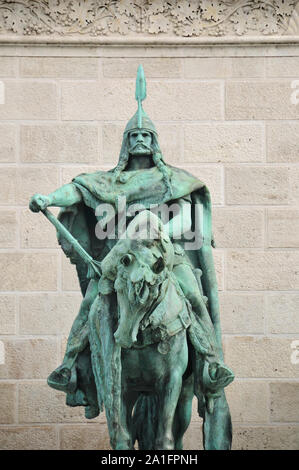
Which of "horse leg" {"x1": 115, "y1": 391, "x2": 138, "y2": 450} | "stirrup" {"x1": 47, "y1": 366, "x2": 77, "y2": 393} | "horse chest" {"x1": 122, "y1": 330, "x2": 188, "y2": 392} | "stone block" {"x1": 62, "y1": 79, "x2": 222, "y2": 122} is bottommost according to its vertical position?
"horse leg" {"x1": 115, "y1": 391, "x2": 138, "y2": 450}

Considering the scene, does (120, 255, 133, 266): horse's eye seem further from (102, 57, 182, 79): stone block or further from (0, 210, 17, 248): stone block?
(102, 57, 182, 79): stone block

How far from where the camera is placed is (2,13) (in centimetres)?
874

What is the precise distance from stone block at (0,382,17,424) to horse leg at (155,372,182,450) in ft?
7.66

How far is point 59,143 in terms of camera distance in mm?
8633

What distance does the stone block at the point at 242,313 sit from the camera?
855 cm

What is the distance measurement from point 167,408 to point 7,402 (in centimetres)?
243

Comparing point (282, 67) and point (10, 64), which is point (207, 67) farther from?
point (10, 64)

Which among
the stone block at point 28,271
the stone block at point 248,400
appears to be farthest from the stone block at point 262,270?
the stone block at point 28,271

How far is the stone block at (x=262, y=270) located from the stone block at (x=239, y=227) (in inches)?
2.7

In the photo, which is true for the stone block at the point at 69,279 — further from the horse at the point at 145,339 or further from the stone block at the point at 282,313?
the horse at the point at 145,339

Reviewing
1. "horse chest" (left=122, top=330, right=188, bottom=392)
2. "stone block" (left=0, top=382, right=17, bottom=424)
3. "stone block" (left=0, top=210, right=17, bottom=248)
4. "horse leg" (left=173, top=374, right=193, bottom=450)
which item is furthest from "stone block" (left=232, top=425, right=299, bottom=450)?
"horse chest" (left=122, top=330, right=188, bottom=392)

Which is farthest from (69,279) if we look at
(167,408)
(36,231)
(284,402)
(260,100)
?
(167,408)

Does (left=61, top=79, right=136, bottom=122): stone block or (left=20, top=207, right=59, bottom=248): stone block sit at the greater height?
(left=61, top=79, right=136, bottom=122): stone block

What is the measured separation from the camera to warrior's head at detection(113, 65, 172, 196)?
22.5 ft
